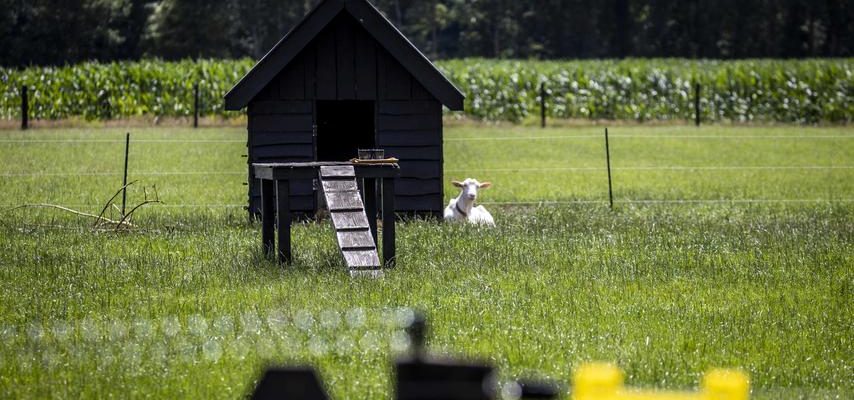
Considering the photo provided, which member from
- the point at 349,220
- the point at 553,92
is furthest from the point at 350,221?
the point at 553,92

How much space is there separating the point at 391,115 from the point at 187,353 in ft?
35.0

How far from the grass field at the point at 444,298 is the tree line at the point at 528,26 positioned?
54542 mm

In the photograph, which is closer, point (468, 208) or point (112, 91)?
point (468, 208)

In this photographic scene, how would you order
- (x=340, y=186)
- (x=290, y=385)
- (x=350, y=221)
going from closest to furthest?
(x=290, y=385)
(x=350, y=221)
(x=340, y=186)

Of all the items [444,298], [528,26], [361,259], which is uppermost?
[528,26]

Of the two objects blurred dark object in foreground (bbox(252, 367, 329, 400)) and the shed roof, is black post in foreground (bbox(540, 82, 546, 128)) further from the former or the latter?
blurred dark object in foreground (bbox(252, 367, 329, 400))

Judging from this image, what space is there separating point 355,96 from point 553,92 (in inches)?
1125

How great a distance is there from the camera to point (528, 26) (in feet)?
325

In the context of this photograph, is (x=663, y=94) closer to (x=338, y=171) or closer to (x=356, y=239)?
(x=338, y=171)

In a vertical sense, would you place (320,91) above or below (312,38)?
below

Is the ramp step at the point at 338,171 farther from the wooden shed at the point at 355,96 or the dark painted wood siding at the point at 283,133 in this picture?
the dark painted wood siding at the point at 283,133

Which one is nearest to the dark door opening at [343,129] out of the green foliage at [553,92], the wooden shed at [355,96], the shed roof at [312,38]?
the wooden shed at [355,96]

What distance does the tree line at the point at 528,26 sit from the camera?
7506 cm

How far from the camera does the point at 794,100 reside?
151 ft
